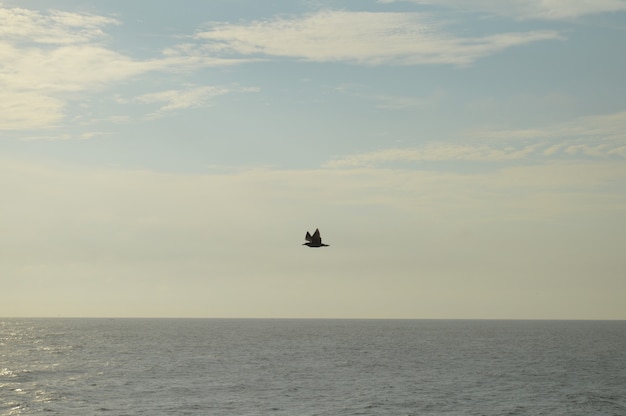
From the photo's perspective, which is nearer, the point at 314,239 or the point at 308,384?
the point at 314,239

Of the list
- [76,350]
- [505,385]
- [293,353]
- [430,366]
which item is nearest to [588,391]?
[505,385]

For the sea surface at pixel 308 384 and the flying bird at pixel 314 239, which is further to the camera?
the sea surface at pixel 308 384

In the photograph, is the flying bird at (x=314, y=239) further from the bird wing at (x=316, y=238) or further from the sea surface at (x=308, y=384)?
the sea surface at (x=308, y=384)

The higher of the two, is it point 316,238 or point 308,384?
point 316,238

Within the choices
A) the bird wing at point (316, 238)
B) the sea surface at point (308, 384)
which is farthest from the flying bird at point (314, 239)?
the sea surface at point (308, 384)

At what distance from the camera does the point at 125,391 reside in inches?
3634

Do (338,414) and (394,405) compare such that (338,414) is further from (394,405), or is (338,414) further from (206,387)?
(206,387)

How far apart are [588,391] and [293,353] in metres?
77.9

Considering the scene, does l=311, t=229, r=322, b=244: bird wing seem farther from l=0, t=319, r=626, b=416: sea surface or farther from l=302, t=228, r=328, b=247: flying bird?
l=0, t=319, r=626, b=416: sea surface

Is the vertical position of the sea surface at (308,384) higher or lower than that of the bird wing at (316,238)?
lower

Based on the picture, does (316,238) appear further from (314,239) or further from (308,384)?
(308,384)

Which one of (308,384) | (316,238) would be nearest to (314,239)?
(316,238)

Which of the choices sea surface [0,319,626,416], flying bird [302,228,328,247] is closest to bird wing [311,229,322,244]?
flying bird [302,228,328,247]

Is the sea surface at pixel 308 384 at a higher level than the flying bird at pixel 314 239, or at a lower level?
lower
